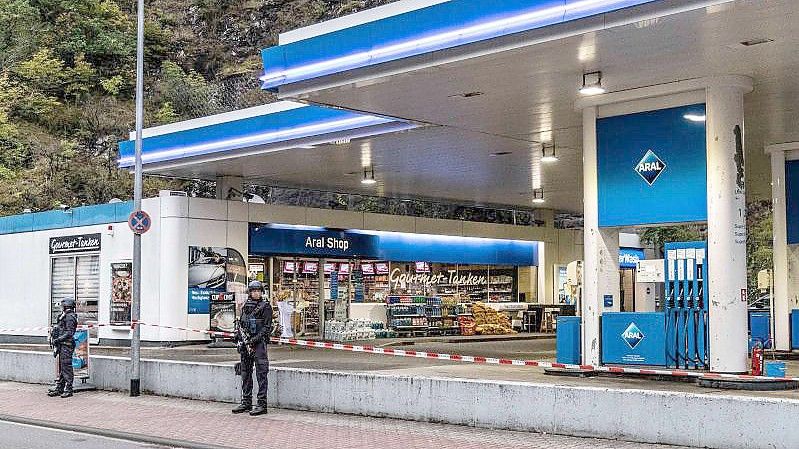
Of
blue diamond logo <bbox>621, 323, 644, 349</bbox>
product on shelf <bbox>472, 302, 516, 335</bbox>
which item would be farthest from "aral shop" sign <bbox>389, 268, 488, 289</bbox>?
blue diamond logo <bbox>621, 323, 644, 349</bbox>

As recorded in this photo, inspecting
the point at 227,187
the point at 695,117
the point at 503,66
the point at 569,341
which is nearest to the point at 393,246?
the point at 227,187

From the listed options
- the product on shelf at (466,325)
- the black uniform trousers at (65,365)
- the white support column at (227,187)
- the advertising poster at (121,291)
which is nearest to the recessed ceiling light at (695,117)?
the black uniform trousers at (65,365)

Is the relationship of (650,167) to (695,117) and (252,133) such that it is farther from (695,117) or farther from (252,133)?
(252,133)

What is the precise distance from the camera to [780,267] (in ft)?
68.9

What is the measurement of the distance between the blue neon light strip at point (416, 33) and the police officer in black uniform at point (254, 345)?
3500 millimetres

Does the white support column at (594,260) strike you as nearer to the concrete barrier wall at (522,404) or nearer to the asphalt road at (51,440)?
the concrete barrier wall at (522,404)

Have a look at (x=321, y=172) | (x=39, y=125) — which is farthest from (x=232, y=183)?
(x=39, y=125)

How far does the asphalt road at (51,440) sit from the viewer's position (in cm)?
1202

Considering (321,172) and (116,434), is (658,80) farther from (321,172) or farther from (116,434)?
(321,172)

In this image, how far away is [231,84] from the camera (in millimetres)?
57531

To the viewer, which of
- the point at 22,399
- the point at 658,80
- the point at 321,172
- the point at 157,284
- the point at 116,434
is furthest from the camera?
the point at 321,172

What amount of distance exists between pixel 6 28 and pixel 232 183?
33810mm

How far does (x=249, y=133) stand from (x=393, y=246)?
31.2ft

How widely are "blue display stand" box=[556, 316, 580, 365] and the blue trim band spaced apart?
13.3m
